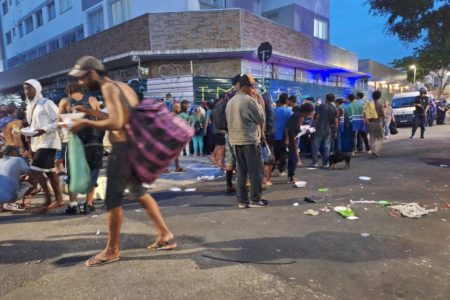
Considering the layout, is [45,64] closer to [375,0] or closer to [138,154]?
[375,0]

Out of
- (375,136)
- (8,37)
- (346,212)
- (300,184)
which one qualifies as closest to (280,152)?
(300,184)

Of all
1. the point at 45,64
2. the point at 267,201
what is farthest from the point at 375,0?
the point at 45,64

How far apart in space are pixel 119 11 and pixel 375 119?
556 inches

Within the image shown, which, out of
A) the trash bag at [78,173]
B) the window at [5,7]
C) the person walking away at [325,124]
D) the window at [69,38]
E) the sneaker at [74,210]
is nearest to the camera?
the trash bag at [78,173]

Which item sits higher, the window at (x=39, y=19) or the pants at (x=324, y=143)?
the window at (x=39, y=19)

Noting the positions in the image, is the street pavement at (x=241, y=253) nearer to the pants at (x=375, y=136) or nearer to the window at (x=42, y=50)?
the pants at (x=375, y=136)

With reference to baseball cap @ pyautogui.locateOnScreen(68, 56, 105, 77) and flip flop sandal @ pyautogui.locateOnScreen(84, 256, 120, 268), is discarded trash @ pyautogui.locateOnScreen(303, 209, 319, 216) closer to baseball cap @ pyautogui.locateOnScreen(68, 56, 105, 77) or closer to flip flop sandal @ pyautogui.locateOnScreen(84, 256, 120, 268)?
flip flop sandal @ pyautogui.locateOnScreen(84, 256, 120, 268)

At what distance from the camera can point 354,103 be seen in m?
11.0

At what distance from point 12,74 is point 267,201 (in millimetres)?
29957

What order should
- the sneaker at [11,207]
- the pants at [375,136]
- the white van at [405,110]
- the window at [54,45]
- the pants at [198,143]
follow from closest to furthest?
the sneaker at [11,207], the pants at [375,136], the pants at [198,143], the white van at [405,110], the window at [54,45]

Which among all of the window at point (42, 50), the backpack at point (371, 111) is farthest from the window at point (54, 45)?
the backpack at point (371, 111)

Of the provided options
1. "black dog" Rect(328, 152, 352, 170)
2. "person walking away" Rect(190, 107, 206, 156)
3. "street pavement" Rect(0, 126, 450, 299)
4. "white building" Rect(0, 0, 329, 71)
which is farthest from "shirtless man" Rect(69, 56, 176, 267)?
"white building" Rect(0, 0, 329, 71)

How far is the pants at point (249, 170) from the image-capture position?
542cm

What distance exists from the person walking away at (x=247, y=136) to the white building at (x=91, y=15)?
40.8 feet
